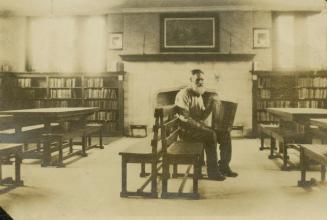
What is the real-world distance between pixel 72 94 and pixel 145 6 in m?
2.66

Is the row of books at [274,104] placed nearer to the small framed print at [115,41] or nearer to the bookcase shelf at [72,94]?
the bookcase shelf at [72,94]

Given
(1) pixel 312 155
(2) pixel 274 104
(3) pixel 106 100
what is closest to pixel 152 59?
(3) pixel 106 100

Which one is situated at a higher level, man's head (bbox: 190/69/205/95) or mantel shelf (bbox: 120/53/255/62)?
mantel shelf (bbox: 120/53/255/62)

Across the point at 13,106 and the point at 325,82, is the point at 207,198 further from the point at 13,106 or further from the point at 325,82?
the point at 13,106

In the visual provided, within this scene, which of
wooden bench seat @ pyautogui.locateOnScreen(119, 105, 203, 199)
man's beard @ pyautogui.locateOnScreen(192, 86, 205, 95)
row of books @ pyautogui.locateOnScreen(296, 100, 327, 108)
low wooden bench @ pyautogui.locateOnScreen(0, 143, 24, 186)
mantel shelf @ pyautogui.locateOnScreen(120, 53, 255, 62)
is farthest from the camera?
mantel shelf @ pyautogui.locateOnScreen(120, 53, 255, 62)

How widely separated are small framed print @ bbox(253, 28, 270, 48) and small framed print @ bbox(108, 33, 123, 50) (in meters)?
3.16

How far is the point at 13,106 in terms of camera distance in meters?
9.29

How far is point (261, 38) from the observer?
30.1ft

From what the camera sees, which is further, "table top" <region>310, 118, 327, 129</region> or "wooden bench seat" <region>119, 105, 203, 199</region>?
"table top" <region>310, 118, 327, 129</region>

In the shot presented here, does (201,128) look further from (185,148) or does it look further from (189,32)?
(189,32)

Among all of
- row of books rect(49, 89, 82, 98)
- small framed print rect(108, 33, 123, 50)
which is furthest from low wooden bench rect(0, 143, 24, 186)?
small framed print rect(108, 33, 123, 50)

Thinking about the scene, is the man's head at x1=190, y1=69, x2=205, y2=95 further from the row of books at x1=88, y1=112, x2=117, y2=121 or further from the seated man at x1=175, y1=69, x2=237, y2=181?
the row of books at x1=88, y1=112, x2=117, y2=121

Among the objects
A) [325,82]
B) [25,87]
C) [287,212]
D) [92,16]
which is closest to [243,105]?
[325,82]

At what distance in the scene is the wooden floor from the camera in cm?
342
